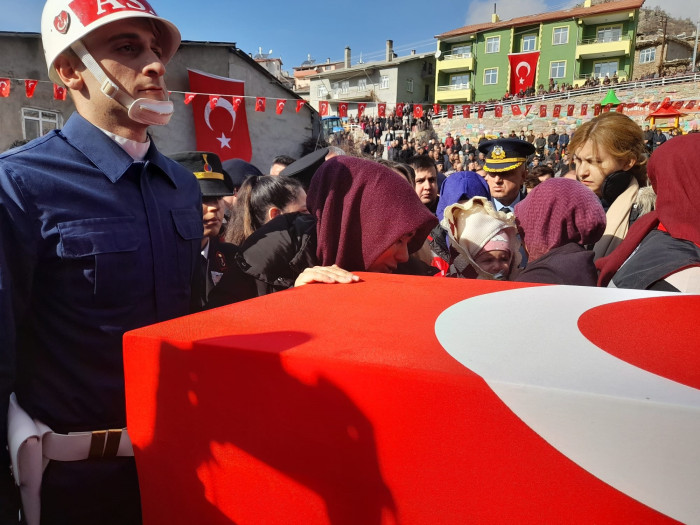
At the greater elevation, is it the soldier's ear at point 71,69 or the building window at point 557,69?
the building window at point 557,69

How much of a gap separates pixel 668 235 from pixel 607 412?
1187 mm

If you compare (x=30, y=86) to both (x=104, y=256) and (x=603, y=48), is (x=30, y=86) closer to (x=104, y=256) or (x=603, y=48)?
(x=104, y=256)

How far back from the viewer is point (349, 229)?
1.64 m

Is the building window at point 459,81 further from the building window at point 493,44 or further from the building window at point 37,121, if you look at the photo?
the building window at point 37,121

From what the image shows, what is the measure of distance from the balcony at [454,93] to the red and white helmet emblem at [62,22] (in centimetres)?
4131

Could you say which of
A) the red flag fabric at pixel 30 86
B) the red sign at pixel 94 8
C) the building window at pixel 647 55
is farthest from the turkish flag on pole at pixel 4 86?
the building window at pixel 647 55

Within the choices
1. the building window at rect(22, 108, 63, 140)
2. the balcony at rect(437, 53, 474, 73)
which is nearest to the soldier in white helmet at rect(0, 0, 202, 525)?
the building window at rect(22, 108, 63, 140)

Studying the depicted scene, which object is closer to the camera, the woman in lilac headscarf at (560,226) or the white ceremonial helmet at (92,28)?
the white ceremonial helmet at (92,28)

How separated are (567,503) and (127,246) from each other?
1104mm

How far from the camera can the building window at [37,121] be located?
1079 centimetres

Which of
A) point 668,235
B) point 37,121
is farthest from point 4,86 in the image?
point 668,235

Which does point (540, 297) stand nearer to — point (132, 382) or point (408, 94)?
point (132, 382)

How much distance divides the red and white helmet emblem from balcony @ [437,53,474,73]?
140 ft

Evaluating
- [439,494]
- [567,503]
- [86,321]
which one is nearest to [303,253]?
[86,321]
